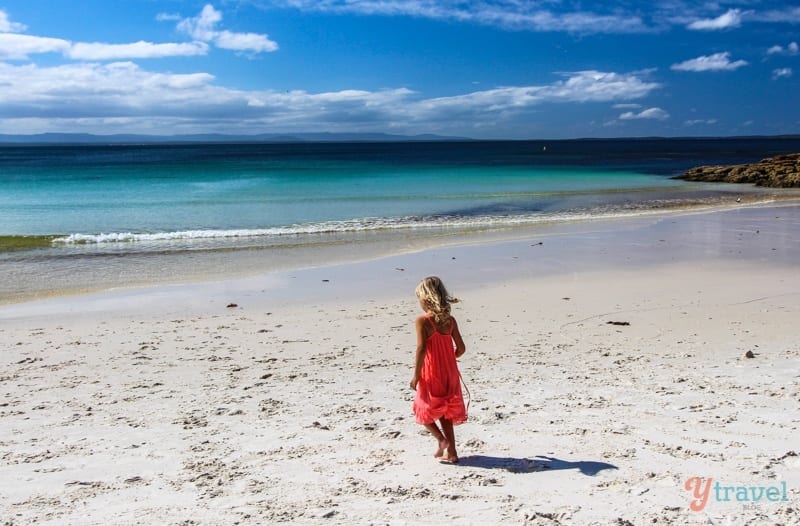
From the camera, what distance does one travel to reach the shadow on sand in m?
4.45

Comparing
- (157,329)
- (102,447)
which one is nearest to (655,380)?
(102,447)

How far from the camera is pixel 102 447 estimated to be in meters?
5.02

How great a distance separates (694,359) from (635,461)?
302 centimetres

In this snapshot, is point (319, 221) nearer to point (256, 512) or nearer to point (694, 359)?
point (694, 359)

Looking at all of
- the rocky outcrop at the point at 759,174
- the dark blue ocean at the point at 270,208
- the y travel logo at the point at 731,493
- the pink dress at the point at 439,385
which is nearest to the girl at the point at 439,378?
the pink dress at the point at 439,385

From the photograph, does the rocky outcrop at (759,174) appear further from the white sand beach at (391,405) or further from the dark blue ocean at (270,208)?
the white sand beach at (391,405)

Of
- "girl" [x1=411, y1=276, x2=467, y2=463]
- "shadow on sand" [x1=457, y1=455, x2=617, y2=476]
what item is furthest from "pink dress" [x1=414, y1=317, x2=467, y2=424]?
"shadow on sand" [x1=457, y1=455, x2=617, y2=476]

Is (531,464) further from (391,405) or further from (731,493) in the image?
(391,405)

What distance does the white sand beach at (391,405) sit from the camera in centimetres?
406

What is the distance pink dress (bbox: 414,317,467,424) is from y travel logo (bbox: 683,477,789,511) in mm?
1549

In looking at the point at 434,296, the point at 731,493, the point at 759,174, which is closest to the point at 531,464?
the point at 731,493

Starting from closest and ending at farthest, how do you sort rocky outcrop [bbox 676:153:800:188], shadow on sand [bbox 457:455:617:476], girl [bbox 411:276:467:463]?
1. shadow on sand [bbox 457:455:617:476]
2. girl [bbox 411:276:467:463]
3. rocky outcrop [bbox 676:153:800:188]

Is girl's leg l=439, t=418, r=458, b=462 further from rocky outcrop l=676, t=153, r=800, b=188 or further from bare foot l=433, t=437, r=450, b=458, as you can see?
rocky outcrop l=676, t=153, r=800, b=188

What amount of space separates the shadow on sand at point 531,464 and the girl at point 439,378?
157 millimetres
